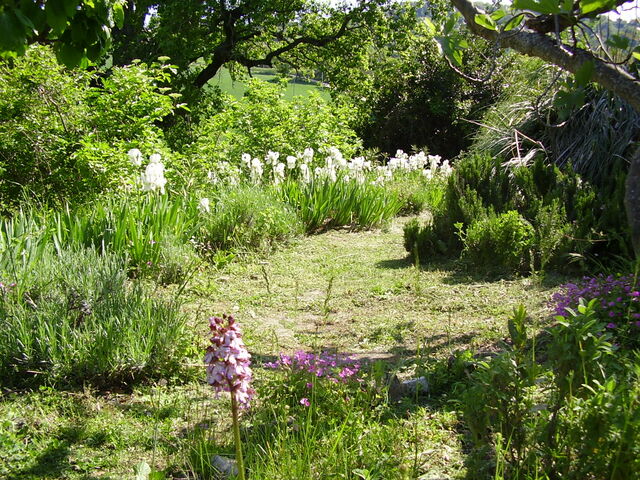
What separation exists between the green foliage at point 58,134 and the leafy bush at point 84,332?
113 inches

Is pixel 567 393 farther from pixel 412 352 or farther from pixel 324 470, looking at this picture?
pixel 412 352

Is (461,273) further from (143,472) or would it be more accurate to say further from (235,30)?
(235,30)

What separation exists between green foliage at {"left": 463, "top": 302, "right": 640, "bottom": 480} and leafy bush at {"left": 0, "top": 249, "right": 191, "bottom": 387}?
2.01 metres

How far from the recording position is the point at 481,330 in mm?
4398

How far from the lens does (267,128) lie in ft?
33.3

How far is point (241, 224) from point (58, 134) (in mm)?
2531

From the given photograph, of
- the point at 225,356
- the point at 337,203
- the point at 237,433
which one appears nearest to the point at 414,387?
the point at 237,433

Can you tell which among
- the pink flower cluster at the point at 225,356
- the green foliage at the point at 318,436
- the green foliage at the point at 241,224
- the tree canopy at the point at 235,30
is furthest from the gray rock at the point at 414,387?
the tree canopy at the point at 235,30

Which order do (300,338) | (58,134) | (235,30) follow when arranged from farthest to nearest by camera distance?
(235,30), (58,134), (300,338)

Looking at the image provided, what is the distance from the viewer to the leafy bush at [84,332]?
136 inches

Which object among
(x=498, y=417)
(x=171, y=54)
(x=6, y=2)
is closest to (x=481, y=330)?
(x=498, y=417)

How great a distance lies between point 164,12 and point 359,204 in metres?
8.43

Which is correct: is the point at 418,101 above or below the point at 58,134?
above

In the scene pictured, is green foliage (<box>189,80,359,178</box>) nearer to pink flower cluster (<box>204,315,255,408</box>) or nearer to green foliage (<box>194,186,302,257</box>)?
green foliage (<box>194,186,302,257</box>)
